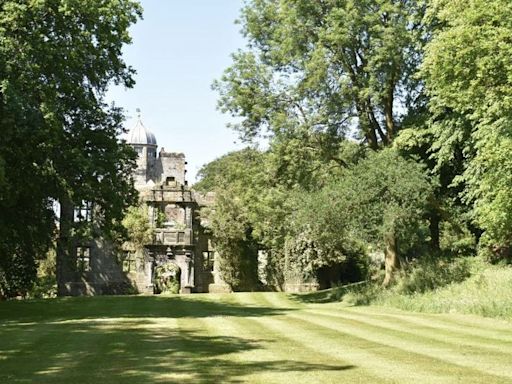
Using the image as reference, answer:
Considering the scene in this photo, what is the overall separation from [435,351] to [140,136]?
8426 centimetres

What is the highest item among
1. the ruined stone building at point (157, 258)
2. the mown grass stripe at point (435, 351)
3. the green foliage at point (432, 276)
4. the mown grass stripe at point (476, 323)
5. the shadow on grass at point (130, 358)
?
the ruined stone building at point (157, 258)

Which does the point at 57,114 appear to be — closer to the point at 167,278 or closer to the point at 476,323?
the point at 476,323

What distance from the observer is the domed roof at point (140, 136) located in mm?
90875

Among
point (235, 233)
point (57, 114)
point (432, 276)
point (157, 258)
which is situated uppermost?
point (57, 114)

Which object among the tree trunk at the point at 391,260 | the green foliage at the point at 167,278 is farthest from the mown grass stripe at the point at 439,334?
the green foliage at the point at 167,278

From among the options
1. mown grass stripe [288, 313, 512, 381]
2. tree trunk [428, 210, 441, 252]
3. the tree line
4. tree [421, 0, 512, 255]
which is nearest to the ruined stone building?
the tree line

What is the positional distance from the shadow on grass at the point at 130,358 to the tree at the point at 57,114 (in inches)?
288

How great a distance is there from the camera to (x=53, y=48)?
800 inches

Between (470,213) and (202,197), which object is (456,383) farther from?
(202,197)

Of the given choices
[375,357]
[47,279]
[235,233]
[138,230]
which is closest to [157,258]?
[138,230]

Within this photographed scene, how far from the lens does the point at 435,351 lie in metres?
10.1

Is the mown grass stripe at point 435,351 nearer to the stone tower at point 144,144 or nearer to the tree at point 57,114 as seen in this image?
the tree at point 57,114

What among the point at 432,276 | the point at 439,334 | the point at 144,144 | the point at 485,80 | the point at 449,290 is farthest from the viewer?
the point at 144,144

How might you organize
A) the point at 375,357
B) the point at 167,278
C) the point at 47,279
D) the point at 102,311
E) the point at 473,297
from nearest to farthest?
1. the point at 375,357
2. the point at 473,297
3. the point at 102,311
4. the point at 47,279
5. the point at 167,278
